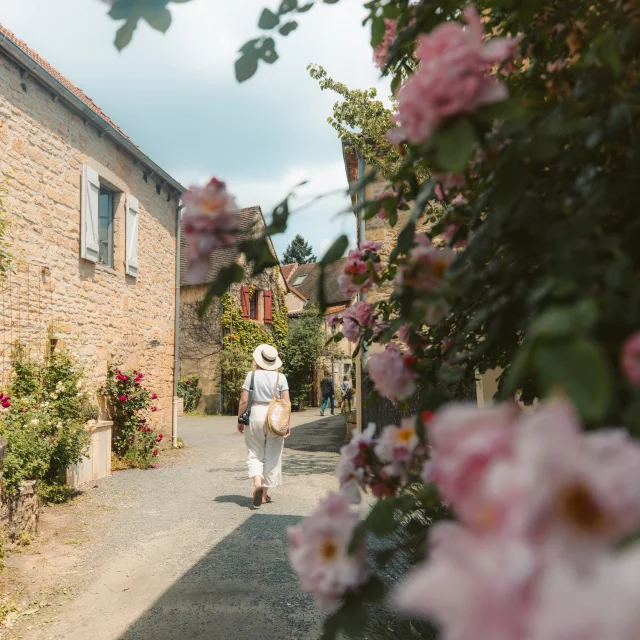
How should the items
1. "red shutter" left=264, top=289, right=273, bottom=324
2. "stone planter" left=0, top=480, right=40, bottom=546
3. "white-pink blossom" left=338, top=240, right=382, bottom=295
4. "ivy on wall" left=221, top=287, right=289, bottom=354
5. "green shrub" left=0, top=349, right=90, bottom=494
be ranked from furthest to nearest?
"red shutter" left=264, top=289, right=273, bottom=324, "ivy on wall" left=221, top=287, right=289, bottom=354, "green shrub" left=0, top=349, right=90, bottom=494, "stone planter" left=0, top=480, right=40, bottom=546, "white-pink blossom" left=338, top=240, right=382, bottom=295

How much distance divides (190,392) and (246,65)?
18.6 metres

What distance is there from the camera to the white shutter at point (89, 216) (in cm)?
764

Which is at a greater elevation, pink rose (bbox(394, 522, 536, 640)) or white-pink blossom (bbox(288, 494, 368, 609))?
pink rose (bbox(394, 522, 536, 640))

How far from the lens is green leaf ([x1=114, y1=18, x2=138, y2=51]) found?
3.63ft

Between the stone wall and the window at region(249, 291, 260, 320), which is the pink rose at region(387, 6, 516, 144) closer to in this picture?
the stone wall

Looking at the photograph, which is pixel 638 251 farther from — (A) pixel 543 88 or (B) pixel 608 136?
(A) pixel 543 88

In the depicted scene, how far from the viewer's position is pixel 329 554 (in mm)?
812

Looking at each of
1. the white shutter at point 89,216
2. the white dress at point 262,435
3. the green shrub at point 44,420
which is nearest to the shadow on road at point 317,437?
the white dress at point 262,435

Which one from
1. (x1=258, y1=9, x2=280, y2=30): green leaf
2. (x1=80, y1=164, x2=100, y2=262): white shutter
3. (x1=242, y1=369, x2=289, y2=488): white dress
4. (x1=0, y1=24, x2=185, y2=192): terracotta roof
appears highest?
(x1=0, y1=24, x2=185, y2=192): terracotta roof

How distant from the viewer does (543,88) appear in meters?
1.12

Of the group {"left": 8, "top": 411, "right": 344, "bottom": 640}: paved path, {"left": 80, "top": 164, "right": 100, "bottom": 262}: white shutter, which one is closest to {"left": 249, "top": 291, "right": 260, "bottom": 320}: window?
{"left": 80, "top": 164, "right": 100, "bottom": 262}: white shutter

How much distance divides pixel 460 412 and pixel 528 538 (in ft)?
0.34

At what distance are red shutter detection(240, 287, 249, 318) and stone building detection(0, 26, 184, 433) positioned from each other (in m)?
9.04

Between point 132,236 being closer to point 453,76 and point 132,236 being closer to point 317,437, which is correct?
point 317,437
